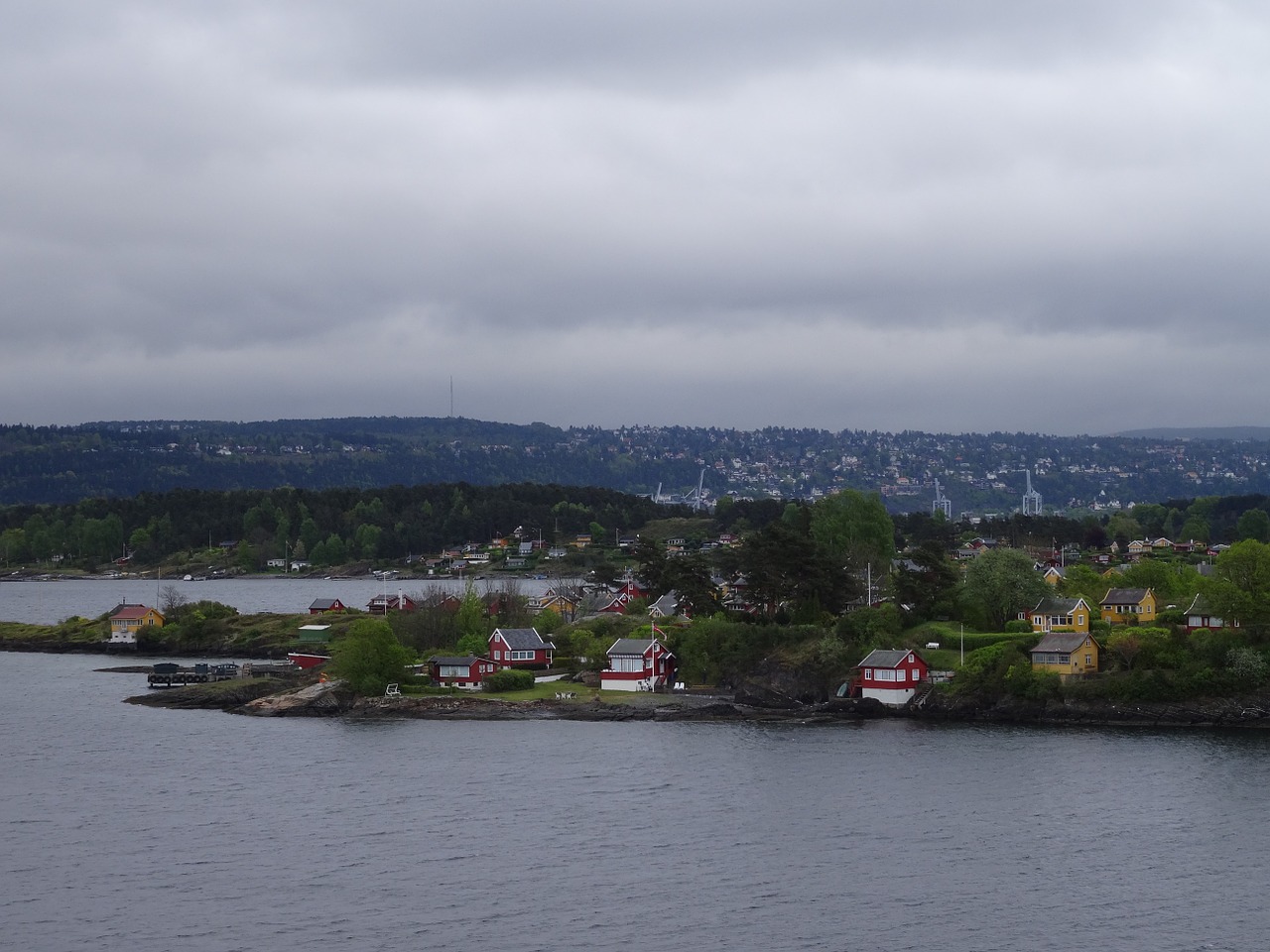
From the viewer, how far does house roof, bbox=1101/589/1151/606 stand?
6030cm

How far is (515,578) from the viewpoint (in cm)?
14238

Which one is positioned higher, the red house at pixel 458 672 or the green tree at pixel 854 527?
the green tree at pixel 854 527

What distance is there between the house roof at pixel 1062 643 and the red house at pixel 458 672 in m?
22.3

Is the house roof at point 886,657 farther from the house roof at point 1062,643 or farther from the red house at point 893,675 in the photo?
the house roof at point 1062,643

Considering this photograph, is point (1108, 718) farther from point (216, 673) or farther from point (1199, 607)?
point (216, 673)

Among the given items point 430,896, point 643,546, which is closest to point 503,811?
point 430,896

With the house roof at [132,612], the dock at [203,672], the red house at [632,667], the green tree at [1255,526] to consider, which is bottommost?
the dock at [203,672]

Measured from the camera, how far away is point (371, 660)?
57.8 metres

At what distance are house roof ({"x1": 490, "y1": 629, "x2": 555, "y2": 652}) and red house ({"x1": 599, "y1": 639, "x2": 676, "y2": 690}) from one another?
4.95 metres

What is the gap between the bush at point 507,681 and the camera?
2287 inches

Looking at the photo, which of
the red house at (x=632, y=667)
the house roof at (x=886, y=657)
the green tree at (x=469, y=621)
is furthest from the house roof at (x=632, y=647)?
the green tree at (x=469, y=621)

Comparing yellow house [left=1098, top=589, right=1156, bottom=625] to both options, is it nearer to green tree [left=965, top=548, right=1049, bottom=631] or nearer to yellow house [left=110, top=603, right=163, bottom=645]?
green tree [left=965, top=548, right=1049, bottom=631]

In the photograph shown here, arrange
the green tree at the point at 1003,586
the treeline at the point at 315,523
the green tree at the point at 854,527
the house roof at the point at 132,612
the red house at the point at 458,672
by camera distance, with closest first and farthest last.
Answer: the green tree at the point at 1003,586 → the red house at the point at 458,672 → the green tree at the point at 854,527 → the house roof at the point at 132,612 → the treeline at the point at 315,523

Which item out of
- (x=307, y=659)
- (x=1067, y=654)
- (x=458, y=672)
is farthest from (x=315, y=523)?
(x=1067, y=654)
